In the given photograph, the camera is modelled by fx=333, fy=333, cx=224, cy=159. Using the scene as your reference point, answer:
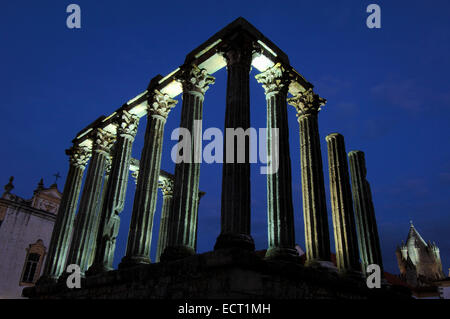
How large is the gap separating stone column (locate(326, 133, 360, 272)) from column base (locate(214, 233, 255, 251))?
18.3 feet

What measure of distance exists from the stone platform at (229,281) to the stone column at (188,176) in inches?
52.3

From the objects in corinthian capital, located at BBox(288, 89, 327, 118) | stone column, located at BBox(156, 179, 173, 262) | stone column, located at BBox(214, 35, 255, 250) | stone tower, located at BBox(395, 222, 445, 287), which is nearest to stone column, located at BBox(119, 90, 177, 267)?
stone column, located at BBox(214, 35, 255, 250)

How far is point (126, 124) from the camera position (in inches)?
692

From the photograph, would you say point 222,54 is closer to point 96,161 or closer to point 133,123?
point 133,123

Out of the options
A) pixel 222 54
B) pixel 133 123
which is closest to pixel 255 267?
pixel 222 54

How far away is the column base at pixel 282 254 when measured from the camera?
423 inches

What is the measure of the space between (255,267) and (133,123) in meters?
12.1

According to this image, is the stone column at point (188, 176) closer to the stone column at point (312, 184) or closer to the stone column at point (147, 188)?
the stone column at point (147, 188)

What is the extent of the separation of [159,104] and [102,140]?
535 cm

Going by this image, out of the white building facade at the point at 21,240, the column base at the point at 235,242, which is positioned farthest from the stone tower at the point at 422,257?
the column base at the point at 235,242

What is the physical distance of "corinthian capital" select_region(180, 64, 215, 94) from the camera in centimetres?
1411

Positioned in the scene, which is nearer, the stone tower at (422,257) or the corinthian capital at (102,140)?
the corinthian capital at (102,140)

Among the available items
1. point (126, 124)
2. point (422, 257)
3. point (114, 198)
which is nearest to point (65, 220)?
point (114, 198)

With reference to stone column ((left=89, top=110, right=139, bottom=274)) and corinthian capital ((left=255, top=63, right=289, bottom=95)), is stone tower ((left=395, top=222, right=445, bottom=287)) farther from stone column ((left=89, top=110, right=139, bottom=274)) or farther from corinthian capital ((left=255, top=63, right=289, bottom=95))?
stone column ((left=89, top=110, right=139, bottom=274))
